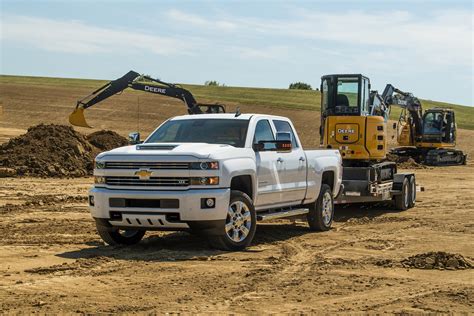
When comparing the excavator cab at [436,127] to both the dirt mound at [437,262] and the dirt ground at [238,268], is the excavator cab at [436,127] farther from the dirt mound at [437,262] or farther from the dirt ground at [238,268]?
the dirt mound at [437,262]

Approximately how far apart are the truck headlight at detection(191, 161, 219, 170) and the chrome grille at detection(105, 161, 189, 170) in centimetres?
11

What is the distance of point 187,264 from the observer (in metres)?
10.6

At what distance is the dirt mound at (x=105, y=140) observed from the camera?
3156 centimetres

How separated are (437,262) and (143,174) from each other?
4053 millimetres

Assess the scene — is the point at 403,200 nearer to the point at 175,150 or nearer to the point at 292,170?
the point at 292,170

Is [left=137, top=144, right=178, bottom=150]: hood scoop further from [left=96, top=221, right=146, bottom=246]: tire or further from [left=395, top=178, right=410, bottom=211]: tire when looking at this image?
[left=395, top=178, right=410, bottom=211]: tire

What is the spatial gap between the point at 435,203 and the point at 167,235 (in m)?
9.81

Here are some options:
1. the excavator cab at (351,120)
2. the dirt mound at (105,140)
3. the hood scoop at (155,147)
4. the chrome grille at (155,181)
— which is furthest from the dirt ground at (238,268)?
the dirt mound at (105,140)

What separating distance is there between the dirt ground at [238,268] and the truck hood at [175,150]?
137 centimetres

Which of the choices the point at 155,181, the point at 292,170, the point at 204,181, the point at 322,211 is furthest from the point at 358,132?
the point at 155,181

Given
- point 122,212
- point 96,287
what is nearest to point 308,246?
point 122,212

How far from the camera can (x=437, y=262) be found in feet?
35.3

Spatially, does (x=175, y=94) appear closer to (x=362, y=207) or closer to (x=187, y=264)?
(x=362, y=207)

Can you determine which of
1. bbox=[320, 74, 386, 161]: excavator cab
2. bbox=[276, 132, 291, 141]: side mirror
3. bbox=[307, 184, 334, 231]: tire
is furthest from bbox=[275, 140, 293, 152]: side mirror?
bbox=[320, 74, 386, 161]: excavator cab
